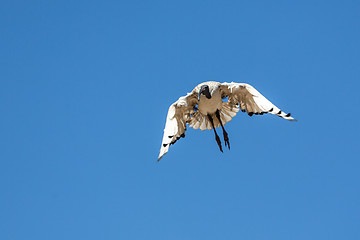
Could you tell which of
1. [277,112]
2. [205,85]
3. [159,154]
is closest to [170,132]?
[159,154]

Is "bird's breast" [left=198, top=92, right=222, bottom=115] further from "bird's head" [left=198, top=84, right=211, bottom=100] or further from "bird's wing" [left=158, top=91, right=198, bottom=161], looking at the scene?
"bird's wing" [left=158, top=91, right=198, bottom=161]

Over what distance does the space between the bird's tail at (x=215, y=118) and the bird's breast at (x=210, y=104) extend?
0.54m

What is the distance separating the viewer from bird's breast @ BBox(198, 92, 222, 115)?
60.8ft

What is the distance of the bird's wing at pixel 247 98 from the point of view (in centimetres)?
1781

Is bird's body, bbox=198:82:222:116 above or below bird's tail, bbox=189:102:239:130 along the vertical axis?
below

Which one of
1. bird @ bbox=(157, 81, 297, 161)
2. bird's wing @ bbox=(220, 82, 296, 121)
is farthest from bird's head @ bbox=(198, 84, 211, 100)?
bird's wing @ bbox=(220, 82, 296, 121)

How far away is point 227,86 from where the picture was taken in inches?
736

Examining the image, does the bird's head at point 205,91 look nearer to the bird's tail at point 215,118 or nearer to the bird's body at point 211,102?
the bird's body at point 211,102

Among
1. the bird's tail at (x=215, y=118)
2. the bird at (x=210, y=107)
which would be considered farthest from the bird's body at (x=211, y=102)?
the bird's tail at (x=215, y=118)

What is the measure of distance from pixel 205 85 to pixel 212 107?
0.90 metres

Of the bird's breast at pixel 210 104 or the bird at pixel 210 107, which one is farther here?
the bird's breast at pixel 210 104

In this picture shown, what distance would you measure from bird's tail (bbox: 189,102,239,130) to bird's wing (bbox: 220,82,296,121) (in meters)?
0.60

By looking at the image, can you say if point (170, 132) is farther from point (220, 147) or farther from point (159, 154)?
point (220, 147)

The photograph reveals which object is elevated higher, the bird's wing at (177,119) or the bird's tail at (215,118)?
the bird's tail at (215,118)
